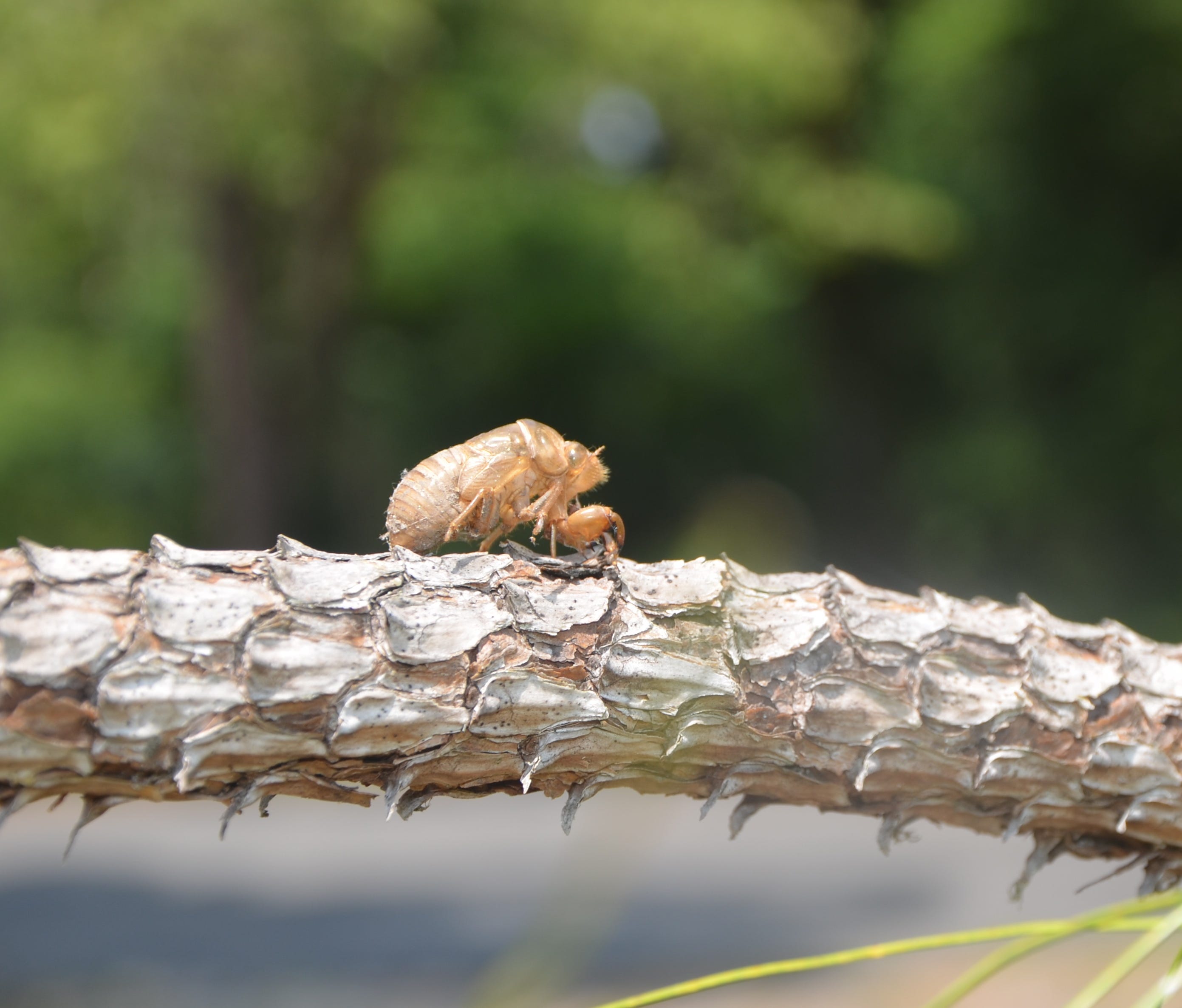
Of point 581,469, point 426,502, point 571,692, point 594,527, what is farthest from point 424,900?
point 571,692

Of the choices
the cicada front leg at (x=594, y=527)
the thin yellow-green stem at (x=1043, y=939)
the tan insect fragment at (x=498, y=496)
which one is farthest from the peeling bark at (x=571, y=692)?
the tan insect fragment at (x=498, y=496)

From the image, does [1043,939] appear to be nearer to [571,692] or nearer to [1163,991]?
[1163,991]

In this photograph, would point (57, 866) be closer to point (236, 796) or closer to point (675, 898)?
point (675, 898)

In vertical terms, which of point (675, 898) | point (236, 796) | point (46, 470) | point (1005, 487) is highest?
point (46, 470)

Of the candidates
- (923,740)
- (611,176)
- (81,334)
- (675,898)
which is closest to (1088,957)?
(675,898)

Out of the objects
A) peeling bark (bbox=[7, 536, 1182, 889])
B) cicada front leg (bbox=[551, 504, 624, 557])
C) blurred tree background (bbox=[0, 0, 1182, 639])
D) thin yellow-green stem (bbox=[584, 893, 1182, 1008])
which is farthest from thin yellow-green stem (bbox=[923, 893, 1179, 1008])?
blurred tree background (bbox=[0, 0, 1182, 639])
